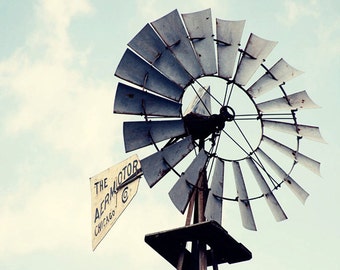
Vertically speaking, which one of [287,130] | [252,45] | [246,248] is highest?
[252,45]

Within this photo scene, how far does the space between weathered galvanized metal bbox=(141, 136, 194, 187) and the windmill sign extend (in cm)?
77

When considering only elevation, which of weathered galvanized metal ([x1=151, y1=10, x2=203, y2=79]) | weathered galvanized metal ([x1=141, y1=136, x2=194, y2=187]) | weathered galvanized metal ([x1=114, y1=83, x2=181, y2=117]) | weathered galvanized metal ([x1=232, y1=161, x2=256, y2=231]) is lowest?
weathered galvanized metal ([x1=232, y1=161, x2=256, y2=231])

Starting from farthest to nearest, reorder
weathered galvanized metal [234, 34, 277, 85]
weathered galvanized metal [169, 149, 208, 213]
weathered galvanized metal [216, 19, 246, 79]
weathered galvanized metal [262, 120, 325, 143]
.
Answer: weathered galvanized metal [262, 120, 325, 143]
weathered galvanized metal [234, 34, 277, 85]
weathered galvanized metal [216, 19, 246, 79]
weathered galvanized metal [169, 149, 208, 213]

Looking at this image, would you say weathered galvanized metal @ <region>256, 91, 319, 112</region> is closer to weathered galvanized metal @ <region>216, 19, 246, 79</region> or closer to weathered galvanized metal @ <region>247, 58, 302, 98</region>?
weathered galvanized metal @ <region>247, 58, 302, 98</region>

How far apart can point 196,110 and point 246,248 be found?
74.3 inches

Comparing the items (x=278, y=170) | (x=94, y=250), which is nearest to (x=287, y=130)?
(x=278, y=170)

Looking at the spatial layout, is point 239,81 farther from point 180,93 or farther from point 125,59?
point 125,59

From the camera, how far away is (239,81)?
23.5ft

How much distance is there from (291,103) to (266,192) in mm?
1214

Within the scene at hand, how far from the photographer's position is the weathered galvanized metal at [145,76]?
261 inches

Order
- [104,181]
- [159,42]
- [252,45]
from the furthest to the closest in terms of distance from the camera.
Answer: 1. [104,181]
2. [252,45]
3. [159,42]

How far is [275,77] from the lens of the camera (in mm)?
7395

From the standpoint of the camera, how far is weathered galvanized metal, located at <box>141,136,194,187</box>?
652cm

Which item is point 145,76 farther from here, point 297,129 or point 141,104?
point 297,129
